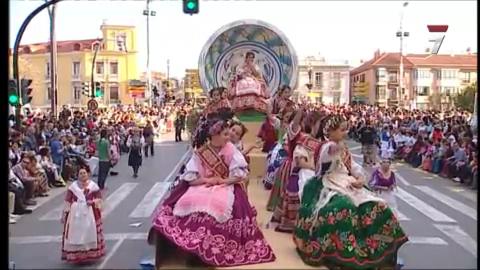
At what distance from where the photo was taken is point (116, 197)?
14.0 meters

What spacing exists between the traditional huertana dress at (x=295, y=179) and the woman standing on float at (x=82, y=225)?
2.28m

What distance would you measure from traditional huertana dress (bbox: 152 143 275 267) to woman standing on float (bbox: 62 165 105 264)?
7.85 ft

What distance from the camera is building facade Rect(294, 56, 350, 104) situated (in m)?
40.5

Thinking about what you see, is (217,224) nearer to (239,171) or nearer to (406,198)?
(239,171)

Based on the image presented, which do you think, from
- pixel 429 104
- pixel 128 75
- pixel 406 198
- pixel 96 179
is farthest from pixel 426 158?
pixel 128 75

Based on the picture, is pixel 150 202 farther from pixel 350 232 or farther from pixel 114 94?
pixel 114 94

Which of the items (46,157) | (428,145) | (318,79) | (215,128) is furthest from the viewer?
(318,79)

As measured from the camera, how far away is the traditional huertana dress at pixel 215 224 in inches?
228

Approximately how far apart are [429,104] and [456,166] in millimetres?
24591

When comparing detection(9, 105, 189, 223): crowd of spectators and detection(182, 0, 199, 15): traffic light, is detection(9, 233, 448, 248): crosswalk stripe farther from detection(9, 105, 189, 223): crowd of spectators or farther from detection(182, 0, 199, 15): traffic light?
detection(182, 0, 199, 15): traffic light

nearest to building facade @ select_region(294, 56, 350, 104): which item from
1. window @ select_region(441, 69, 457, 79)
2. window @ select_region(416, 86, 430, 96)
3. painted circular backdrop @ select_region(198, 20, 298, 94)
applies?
window @ select_region(416, 86, 430, 96)

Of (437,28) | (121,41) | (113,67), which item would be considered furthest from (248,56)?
(113,67)

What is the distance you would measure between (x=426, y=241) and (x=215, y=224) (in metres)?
4.35

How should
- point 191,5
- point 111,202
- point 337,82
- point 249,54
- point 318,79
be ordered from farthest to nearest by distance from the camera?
1. point 337,82
2. point 318,79
3. point 249,54
4. point 111,202
5. point 191,5
